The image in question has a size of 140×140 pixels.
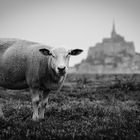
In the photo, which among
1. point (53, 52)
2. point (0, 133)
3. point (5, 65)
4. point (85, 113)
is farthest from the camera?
point (85, 113)

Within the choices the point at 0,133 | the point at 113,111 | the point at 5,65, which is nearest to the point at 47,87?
the point at 5,65

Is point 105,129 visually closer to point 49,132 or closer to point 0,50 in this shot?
point 49,132

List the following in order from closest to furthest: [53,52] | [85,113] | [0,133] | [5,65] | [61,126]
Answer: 1. [0,133]
2. [61,126]
3. [53,52]
4. [5,65]
5. [85,113]

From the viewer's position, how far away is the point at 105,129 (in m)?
5.18

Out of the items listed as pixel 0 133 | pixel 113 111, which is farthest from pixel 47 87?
pixel 113 111

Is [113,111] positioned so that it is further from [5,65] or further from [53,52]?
[5,65]

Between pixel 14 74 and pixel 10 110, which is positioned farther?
pixel 10 110

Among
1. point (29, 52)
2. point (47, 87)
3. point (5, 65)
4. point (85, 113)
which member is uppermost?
point (29, 52)

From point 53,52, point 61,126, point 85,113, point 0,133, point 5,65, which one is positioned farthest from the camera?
point 85,113

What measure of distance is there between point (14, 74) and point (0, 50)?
1.21 metres

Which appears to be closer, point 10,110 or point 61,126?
point 61,126

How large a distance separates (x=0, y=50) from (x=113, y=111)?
4800 millimetres

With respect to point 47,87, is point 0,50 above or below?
above

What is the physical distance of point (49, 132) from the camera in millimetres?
4895
